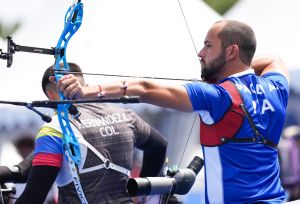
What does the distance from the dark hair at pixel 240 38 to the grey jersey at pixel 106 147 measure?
2.65 feet

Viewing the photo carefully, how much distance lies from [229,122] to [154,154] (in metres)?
1.12

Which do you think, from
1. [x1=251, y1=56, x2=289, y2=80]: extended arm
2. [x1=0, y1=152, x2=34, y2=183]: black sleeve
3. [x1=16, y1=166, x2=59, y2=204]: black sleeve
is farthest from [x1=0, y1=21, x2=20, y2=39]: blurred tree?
[x1=251, y1=56, x2=289, y2=80]: extended arm

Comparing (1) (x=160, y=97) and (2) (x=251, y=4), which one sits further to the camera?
(2) (x=251, y=4)

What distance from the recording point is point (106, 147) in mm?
3590

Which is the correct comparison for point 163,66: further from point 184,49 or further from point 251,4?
point 251,4

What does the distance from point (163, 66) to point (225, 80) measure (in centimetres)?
216

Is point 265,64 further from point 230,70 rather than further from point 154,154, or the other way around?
point 154,154

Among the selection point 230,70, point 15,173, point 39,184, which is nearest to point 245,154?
point 230,70

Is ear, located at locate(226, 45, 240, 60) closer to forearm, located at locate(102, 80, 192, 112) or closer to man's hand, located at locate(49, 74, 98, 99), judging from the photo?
forearm, located at locate(102, 80, 192, 112)

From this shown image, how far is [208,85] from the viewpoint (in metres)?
2.88

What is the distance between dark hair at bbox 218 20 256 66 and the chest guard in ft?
0.73

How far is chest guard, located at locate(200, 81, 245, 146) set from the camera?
9.54 feet

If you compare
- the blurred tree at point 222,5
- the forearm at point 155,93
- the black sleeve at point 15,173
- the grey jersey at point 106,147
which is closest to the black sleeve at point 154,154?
the grey jersey at point 106,147

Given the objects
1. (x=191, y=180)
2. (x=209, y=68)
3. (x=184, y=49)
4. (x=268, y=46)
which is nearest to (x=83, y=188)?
(x=191, y=180)
